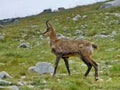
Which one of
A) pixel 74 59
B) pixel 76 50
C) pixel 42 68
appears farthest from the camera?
pixel 74 59

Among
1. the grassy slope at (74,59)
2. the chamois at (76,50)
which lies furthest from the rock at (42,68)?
the chamois at (76,50)

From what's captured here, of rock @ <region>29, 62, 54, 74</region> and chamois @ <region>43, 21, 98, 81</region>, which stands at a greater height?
chamois @ <region>43, 21, 98, 81</region>

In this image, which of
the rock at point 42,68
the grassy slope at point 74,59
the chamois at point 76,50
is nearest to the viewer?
the grassy slope at point 74,59

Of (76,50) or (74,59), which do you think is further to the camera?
(74,59)

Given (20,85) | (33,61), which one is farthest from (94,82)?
(33,61)

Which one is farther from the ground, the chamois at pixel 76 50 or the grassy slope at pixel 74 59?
the chamois at pixel 76 50

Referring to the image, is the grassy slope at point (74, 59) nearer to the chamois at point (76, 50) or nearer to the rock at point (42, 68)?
the rock at point (42, 68)

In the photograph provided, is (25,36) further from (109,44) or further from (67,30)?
(109,44)

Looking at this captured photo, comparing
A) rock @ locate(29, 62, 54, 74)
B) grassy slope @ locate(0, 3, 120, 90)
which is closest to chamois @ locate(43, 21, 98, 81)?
grassy slope @ locate(0, 3, 120, 90)

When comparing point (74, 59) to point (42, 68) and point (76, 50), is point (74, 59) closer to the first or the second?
point (42, 68)

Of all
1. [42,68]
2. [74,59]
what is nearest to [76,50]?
[42,68]

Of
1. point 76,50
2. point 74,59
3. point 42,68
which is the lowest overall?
point 74,59

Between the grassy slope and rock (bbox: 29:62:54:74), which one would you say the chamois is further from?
rock (bbox: 29:62:54:74)

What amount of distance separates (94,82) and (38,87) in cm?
234
